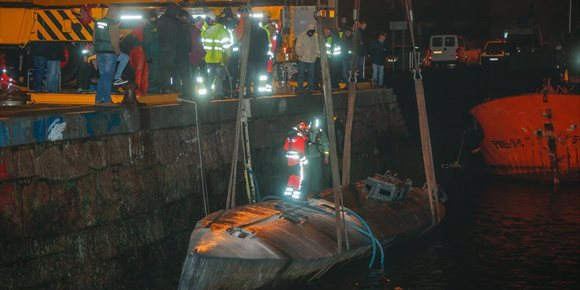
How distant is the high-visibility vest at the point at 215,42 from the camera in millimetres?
17375

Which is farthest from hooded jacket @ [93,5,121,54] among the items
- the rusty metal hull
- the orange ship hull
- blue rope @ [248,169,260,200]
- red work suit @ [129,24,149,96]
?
the orange ship hull

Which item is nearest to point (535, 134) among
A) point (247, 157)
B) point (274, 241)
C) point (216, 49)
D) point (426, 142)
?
point (426, 142)

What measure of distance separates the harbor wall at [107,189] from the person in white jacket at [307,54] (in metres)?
4.42

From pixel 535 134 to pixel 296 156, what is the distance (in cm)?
→ 938

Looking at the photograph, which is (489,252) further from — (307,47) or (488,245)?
(307,47)

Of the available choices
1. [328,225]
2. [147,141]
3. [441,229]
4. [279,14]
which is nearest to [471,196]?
[441,229]

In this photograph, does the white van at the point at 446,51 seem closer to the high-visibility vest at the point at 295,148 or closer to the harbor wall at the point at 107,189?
the high-visibility vest at the point at 295,148

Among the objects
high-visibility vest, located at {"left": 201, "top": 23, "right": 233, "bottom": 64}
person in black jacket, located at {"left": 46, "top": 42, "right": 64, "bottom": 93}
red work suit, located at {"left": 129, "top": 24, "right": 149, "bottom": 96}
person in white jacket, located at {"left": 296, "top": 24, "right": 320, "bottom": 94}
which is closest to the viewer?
red work suit, located at {"left": 129, "top": 24, "right": 149, "bottom": 96}

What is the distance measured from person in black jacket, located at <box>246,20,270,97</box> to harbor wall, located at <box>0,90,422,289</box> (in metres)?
2.33

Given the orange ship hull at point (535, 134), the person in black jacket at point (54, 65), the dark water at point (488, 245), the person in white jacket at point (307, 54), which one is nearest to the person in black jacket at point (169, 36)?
the person in black jacket at point (54, 65)

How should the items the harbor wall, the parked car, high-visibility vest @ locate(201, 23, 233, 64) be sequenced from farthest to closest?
the parked car < high-visibility vest @ locate(201, 23, 233, 64) < the harbor wall

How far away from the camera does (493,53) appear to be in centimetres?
4709

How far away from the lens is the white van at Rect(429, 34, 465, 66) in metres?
48.5

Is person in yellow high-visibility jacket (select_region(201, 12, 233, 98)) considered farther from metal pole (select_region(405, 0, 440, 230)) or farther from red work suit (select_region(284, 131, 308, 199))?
metal pole (select_region(405, 0, 440, 230))
